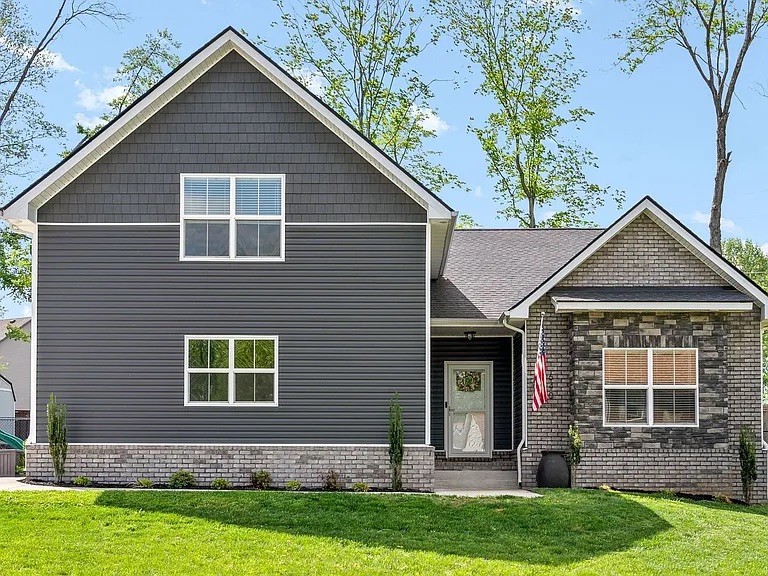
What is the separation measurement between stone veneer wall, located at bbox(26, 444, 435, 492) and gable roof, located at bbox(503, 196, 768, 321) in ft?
10.9

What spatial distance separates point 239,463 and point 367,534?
454cm

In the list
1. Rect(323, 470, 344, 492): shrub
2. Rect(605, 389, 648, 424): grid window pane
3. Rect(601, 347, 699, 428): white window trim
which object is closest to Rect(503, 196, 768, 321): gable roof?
Rect(601, 347, 699, 428): white window trim

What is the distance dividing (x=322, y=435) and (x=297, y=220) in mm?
3532

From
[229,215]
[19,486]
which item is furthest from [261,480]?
[229,215]

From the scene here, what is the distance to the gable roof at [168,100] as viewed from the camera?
1808 cm

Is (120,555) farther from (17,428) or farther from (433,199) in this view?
(17,428)

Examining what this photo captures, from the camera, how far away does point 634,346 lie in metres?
19.1

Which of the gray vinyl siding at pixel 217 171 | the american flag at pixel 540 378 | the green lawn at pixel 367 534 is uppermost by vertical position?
the gray vinyl siding at pixel 217 171

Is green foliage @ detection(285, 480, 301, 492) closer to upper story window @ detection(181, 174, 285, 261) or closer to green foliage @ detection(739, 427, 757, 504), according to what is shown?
upper story window @ detection(181, 174, 285, 261)

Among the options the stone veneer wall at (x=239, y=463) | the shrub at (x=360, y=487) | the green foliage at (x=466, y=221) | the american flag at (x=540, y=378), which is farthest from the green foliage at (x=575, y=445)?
the green foliage at (x=466, y=221)

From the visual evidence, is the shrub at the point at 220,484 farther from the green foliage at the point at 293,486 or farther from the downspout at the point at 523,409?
the downspout at the point at 523,409

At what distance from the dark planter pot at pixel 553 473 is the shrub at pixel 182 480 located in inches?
227

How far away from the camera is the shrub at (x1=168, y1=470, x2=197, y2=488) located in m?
17.9

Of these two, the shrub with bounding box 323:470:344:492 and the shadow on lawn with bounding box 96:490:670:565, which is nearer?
the shadow on lawn with bounding box 96:490:670:565
